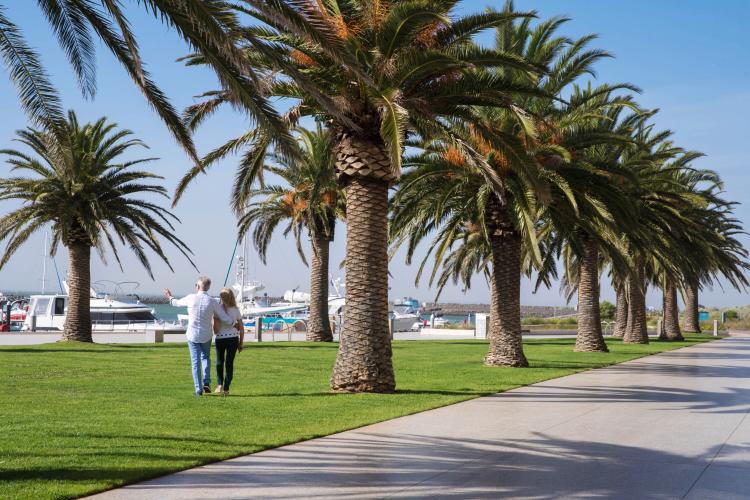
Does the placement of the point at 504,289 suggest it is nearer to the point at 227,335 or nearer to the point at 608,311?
the point at 227,335

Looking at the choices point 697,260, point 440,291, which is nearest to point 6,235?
point 440,291

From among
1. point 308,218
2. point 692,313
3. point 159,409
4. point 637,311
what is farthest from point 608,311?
point 159,409

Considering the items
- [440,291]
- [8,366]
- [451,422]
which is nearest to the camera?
[451,422]

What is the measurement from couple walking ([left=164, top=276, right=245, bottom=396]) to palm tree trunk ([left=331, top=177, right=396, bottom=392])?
1.90 m

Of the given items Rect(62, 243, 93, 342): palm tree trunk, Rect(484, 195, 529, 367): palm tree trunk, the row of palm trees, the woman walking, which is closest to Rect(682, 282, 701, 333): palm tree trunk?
the row of palm trees

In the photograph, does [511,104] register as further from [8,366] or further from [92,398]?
[8,366]

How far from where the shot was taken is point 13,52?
7.68 m

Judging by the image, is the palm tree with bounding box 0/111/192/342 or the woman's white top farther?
the palm tree with bounding box 0/111/192/342

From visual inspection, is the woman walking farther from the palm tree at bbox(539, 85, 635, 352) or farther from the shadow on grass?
the palm tree at bbox(539, 85, 635, 352)

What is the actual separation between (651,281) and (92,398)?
35625 mm

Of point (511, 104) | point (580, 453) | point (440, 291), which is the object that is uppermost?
point (511, 104)

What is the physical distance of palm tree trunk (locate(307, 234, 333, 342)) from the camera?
32.1m

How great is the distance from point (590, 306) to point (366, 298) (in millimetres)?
16187

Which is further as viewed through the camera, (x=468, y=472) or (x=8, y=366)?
(x=8, y=366)
